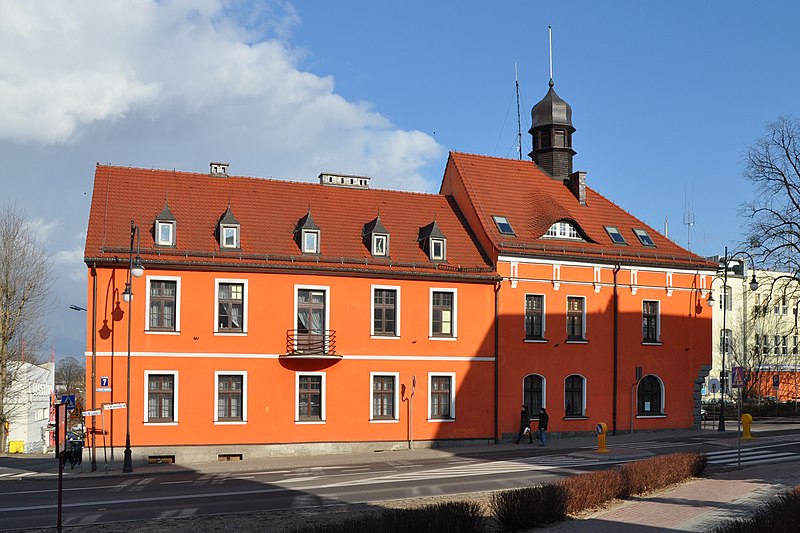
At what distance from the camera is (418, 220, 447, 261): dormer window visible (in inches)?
1394

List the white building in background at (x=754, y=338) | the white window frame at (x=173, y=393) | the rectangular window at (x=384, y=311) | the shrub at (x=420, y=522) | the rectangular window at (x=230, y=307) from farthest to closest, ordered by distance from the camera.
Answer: the white building in background at (x=754, y=338) → the rectangular window at (x=384, y=311) → the rectangular window at (x=230, y=307) → the white window frame at (x=173, y=393) → the shrub at (x=420, y=522)

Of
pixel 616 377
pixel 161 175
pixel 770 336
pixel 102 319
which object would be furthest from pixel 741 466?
pixel 770 336

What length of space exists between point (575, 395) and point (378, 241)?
11.7 m

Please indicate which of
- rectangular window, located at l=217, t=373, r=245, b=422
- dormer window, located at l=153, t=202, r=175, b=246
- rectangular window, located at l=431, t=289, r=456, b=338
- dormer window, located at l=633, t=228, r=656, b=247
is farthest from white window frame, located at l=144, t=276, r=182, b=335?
dormer window, located at l=633, t=228, r=656, b=247

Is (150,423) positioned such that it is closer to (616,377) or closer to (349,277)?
(349,277)

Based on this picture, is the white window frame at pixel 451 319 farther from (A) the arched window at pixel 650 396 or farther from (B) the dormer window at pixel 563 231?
(A) the arched window at pixel 650 396

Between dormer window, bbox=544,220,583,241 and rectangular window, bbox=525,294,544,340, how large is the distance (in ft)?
10.6

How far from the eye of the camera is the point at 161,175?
115 feet

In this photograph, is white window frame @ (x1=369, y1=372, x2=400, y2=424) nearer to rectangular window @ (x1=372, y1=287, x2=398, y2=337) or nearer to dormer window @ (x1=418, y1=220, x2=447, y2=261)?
rectangular window @ (x1=372, y1=287, x2=398, y2=337)

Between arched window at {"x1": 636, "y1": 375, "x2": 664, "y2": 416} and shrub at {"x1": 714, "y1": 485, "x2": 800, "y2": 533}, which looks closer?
shrub at {"x1": 714, "y1": 485, "x2": 800, "y2": 533}

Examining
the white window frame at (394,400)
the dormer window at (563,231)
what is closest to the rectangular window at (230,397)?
the white window frame at (394,400)

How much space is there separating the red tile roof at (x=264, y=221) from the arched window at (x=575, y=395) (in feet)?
21.3

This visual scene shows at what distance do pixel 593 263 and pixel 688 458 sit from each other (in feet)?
53.0

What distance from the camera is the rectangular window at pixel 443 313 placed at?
114ft
